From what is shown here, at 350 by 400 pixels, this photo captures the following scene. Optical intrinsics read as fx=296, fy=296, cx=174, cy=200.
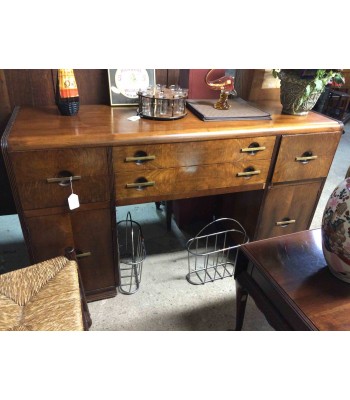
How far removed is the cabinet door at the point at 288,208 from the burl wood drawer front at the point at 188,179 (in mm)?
155

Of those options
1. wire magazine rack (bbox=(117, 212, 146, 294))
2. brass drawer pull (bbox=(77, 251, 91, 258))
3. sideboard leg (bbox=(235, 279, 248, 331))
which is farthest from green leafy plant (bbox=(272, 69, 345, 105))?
brass drawer pull (bbox=(77, 251, 91, 258))

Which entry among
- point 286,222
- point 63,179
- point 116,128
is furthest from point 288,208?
point 63,179

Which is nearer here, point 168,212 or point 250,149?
point 250,149

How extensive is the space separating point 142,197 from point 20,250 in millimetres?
881

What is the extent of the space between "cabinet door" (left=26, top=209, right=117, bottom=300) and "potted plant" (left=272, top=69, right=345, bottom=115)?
914mm

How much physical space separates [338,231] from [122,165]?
693mm

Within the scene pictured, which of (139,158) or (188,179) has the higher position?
(139,158)

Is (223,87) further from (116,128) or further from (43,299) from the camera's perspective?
(43,299)

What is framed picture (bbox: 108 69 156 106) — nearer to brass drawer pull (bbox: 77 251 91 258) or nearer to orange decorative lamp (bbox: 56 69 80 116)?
orange decorative lamp (bbox: 56 69 80 116)

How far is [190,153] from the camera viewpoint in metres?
1.10

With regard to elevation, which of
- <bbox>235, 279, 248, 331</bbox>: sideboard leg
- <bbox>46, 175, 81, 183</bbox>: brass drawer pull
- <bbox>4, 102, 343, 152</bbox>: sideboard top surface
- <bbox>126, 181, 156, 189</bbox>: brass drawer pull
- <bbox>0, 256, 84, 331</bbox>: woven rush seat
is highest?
<bbox>4, 102, 343, 152</bbox>: sideboard top surface

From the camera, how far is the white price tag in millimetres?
1016

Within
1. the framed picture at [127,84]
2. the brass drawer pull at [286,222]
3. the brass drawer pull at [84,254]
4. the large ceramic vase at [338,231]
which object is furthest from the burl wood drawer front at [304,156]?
the brass drawer pull at [84,254]
